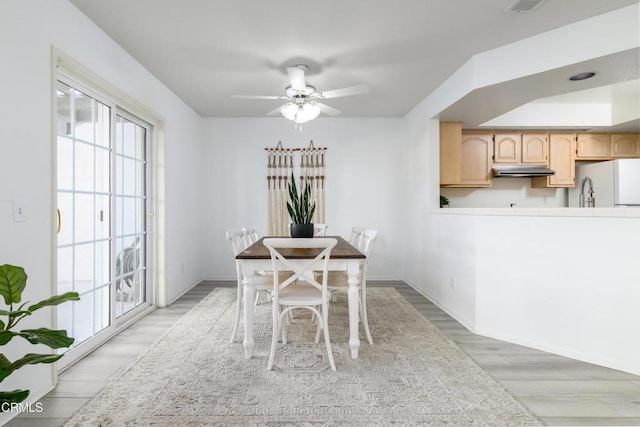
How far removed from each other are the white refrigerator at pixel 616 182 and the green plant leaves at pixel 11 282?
19.5 feet

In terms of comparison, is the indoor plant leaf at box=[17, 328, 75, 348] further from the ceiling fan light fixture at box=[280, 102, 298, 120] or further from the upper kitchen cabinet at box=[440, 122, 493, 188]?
the upper kitchen cabinet at box=[440, 122, 493, 188]

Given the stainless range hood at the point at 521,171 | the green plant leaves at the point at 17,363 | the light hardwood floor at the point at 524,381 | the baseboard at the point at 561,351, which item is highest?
the stainless range hood at the point at 521,171

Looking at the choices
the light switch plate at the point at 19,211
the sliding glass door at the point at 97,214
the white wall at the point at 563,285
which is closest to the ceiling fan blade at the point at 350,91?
the white wall at the point at 563,285

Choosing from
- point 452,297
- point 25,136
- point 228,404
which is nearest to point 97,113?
point 25,136

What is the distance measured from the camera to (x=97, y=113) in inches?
108

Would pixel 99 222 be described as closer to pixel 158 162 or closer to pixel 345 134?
pixel 158 162

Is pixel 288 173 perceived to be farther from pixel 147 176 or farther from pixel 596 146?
pixel 596 146

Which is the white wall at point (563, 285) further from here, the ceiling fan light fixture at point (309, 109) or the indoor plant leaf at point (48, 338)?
the indoor plant leaf at point (48, 338)

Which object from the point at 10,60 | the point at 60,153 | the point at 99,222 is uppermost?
the point at 10,60

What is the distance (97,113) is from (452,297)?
12.1ft

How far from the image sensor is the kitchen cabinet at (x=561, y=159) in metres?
4.82

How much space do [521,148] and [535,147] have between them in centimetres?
21

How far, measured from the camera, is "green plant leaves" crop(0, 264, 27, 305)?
1.27 m

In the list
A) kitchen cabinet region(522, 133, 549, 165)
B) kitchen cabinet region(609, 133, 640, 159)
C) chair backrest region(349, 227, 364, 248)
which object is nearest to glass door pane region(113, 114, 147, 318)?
chair backrest region(349, 227, 364, 248)
